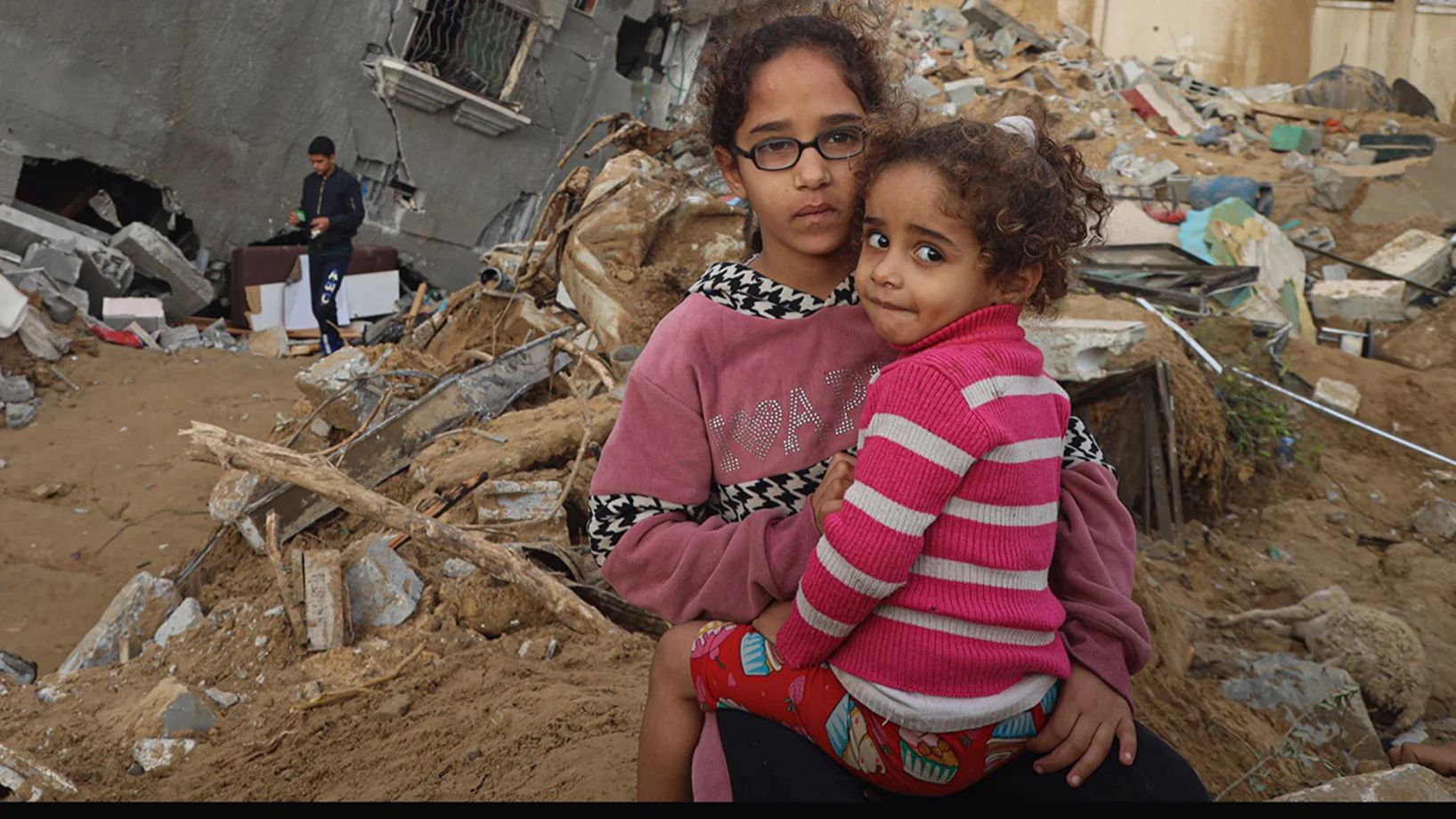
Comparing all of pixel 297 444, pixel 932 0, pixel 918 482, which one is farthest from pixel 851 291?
pixel 932 0

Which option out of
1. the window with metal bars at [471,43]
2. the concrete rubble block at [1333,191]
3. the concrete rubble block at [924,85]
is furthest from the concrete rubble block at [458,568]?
the concrete rubble block at [1333,191]

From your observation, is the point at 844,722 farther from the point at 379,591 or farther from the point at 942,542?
the point at 379,591

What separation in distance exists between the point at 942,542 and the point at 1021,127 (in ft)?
1.94

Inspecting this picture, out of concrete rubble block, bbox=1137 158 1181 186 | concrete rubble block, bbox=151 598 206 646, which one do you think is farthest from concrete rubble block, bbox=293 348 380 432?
concrete rubble block, bbox=1137 158 1181 186

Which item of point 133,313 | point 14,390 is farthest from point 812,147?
point 133,313

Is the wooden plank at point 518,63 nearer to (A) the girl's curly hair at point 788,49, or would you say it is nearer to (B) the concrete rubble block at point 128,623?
(B) the concrete rubble block at point 128,623

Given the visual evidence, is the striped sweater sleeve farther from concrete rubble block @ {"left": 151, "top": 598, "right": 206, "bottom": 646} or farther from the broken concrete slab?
A: the broken concrete slab

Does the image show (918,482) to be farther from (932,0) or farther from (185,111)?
(932,0)

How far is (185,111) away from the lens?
9.22 metres

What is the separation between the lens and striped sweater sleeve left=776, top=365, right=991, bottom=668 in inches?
46.5

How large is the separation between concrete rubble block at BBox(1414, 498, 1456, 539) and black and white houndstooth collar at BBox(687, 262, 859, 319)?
528 cm

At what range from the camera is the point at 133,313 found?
8781 mm

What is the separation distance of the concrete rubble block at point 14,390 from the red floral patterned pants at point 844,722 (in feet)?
24.8

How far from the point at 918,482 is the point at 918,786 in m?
0.40
